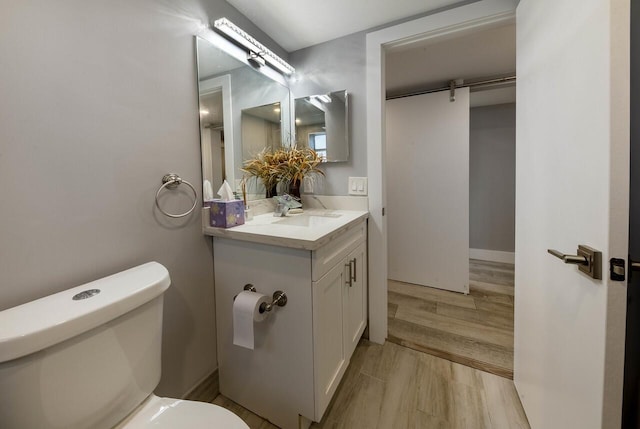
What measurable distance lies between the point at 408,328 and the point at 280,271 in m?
1.31

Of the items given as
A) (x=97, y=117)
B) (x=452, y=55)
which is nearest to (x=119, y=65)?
(x=97, y=117)

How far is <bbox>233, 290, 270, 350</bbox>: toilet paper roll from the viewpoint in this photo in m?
0.96

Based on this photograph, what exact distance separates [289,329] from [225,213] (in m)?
0.57

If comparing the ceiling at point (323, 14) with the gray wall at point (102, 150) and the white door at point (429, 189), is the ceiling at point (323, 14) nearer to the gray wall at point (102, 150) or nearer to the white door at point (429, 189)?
the gray wall at point (102, 150)

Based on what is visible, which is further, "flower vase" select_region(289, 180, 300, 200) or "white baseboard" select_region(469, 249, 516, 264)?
"white baseboard" select_region(469, 249, 516, 264)

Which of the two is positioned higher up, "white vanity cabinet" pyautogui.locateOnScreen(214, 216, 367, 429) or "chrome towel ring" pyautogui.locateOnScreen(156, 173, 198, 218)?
"chrome towel ring" pyautogui.locateOnScreen(156, 173, 198, 218)

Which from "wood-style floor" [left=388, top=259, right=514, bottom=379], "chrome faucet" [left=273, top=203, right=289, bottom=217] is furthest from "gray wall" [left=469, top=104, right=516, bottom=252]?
"chrome faucet" [left=273, top=203, right=289, bottom=217]

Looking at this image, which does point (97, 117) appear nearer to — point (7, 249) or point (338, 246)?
point (7, 249)

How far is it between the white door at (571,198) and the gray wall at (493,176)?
7.70ft

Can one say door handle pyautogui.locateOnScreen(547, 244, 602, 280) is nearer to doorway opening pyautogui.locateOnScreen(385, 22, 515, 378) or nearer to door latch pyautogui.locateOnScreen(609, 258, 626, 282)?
door latch pyautogui.locateOnScreen(609, 258, 626, 282)

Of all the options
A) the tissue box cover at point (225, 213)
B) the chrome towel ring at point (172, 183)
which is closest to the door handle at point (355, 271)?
A: the tissue box cover at point (225, 213)

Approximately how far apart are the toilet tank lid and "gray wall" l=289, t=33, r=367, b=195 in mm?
1200

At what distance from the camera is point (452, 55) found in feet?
6.26

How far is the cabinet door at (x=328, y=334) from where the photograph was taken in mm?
961
